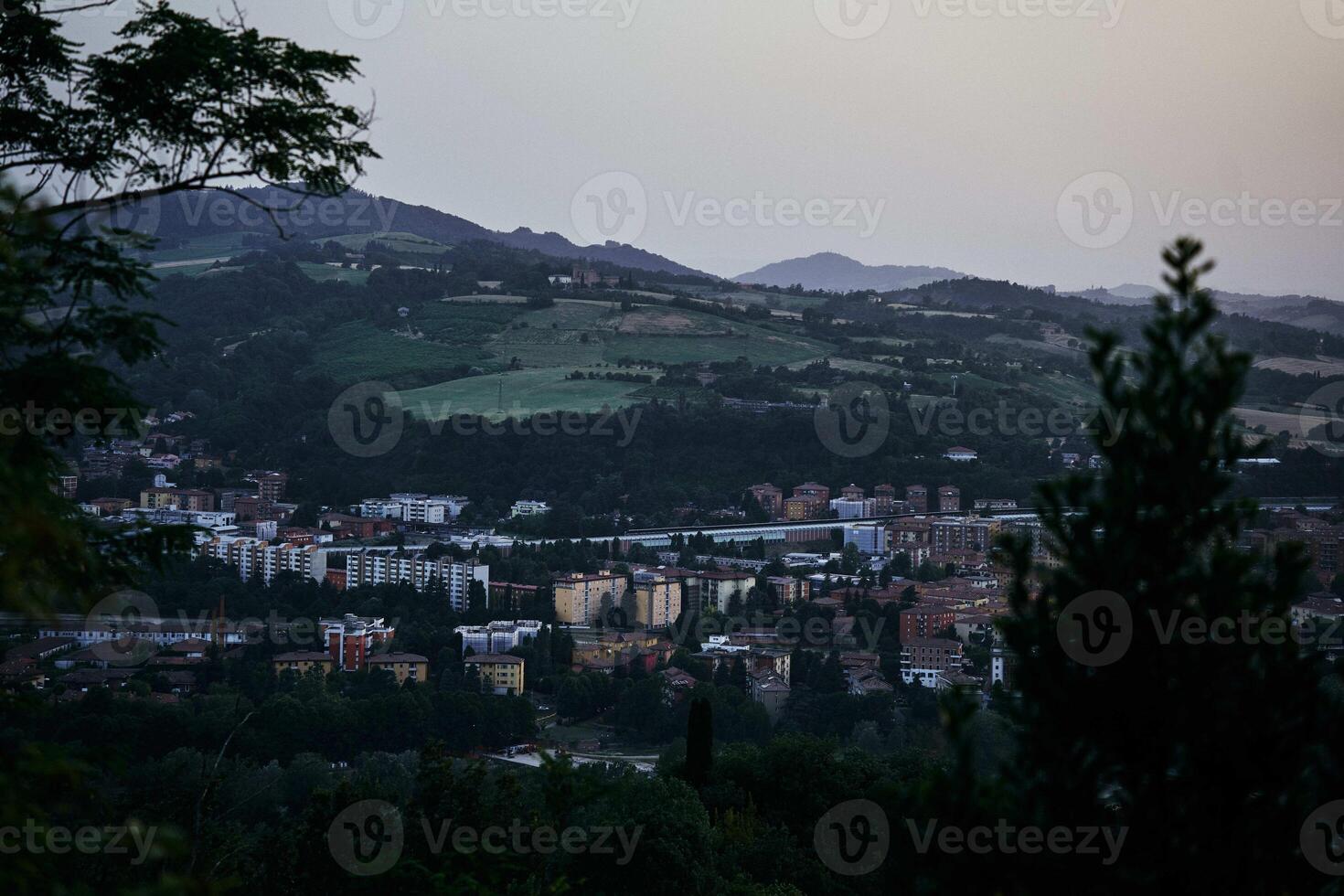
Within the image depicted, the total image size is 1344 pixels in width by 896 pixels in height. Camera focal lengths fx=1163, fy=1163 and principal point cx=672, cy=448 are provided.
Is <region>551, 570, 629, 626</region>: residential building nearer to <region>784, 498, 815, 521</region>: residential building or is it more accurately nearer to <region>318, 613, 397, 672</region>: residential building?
<region>318, 613, 397, 672</region>: residential building

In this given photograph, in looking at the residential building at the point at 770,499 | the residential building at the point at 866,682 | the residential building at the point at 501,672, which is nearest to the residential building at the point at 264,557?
the residential building at the point at 501,672

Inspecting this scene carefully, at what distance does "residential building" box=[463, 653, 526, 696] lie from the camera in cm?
2261

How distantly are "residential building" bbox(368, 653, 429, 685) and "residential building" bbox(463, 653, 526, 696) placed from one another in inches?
33.3

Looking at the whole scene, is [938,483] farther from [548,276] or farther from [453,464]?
[548,276]

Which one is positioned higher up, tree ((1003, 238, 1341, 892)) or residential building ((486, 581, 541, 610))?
tree ((1003, 238, 1341, 892))

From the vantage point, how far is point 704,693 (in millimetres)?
20828

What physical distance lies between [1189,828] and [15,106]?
4.56 m

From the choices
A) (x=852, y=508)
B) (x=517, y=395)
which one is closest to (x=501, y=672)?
(x=852, y=508)

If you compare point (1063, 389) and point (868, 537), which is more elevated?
point (1063, 389)

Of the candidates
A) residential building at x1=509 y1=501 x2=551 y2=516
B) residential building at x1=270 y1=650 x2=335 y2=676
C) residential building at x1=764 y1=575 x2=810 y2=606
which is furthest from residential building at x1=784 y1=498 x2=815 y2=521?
residential building at x1=270 y1=650 x2=335 y2=676

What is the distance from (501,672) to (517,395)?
26.0 m

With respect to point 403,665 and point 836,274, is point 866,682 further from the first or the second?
point 836,274

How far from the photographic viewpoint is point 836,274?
135 m

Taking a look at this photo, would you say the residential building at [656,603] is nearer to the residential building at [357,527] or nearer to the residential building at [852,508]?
the residential building at [357,527]
